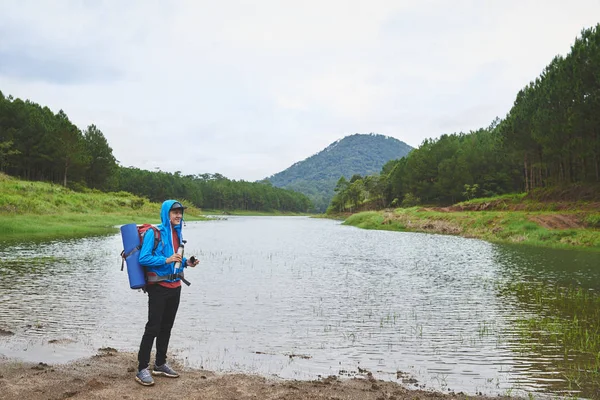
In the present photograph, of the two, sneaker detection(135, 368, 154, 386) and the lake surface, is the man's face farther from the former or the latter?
the lake surface

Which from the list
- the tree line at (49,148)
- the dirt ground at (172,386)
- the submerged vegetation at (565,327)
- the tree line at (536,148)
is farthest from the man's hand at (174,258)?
the tree line at (49,148)

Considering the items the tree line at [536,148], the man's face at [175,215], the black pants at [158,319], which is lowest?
the black pants at [158,319]

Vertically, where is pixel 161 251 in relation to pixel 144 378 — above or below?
above

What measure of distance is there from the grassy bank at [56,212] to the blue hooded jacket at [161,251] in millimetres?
29399

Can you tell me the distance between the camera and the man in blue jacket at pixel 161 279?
6863 millimetres

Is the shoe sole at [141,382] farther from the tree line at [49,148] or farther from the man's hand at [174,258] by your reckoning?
the tree line at [49,148]

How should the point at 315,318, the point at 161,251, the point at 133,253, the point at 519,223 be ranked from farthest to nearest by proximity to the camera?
1. the point at 519,223
2. the point at 315,318
3. the point at 161,251
4. the point at 133,253

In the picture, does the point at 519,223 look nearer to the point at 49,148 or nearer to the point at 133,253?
the point at 133,253

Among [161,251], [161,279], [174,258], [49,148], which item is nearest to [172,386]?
[161,279]

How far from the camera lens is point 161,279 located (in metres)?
7.02

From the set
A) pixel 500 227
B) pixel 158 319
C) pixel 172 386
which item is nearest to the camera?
pixel 172 386

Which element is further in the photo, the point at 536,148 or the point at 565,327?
the point at 536,148

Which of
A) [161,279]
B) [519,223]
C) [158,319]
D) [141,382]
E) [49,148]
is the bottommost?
[141,382]

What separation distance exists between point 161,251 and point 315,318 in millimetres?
6458
